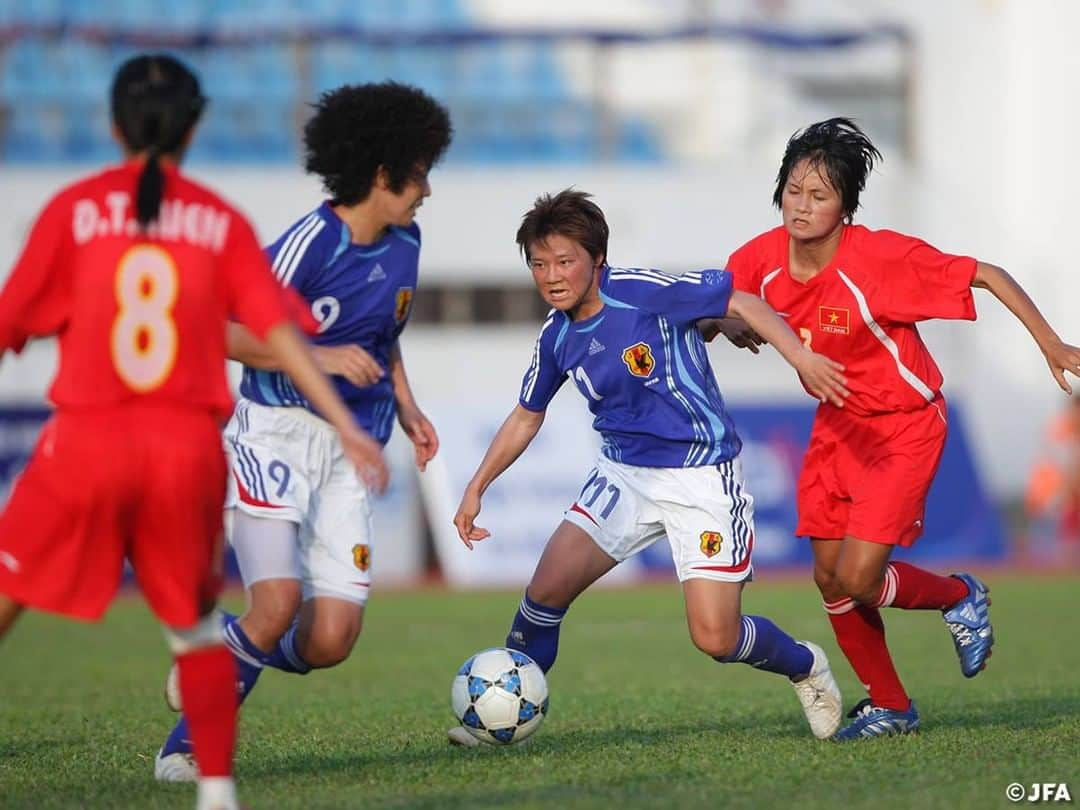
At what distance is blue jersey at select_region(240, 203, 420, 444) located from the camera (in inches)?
225

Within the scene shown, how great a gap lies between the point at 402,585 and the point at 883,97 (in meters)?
14.5

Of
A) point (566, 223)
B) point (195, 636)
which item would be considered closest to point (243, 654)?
point (195, 636)

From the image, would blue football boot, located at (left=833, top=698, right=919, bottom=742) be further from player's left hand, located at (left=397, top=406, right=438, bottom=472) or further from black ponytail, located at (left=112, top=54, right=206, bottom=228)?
black ponytail, located at (left=112, top=54, right=206, bottom=228)

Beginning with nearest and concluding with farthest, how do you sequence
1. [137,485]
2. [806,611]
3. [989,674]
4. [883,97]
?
[137,485] → [989,674] → [806,611] → [883,97]

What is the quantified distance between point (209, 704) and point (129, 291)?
121 cm

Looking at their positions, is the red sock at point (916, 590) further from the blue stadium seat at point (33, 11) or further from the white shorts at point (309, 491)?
the blue stadium seat at point (33, 11)

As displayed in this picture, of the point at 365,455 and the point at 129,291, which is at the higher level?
the point at 129,291

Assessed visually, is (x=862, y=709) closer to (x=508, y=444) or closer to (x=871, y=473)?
(x=871, y=473)

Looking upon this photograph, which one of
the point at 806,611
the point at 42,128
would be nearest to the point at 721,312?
the point at 806,611

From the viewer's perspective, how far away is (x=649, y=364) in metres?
6.35

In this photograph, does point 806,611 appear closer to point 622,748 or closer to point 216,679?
point 622,748

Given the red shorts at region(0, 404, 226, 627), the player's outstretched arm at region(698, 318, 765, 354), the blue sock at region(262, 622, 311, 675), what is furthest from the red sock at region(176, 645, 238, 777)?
Answer: the player's outstretched arm at region(698, 318, 765, 354)

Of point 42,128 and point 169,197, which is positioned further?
point 42,128

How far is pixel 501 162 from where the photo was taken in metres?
Answer: 25.5
